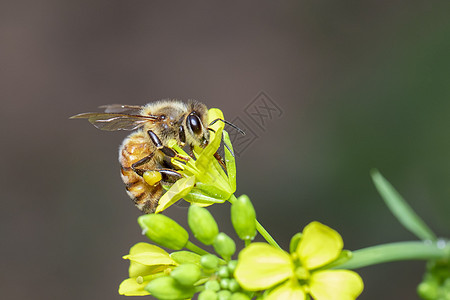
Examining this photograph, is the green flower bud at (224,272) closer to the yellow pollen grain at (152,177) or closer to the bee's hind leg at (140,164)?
the yellow pollen grain at (152,177)

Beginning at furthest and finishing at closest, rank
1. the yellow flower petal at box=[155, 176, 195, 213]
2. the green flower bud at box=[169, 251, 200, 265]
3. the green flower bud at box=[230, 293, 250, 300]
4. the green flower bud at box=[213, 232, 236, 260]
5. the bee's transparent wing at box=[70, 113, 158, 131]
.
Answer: the bee's transparent wing at box=[70, 113, 158, 131] < the yellow flower petal at box=[155, 176, 195, 213] < the green flower bud at box=[169, 251, 200, 265] < the green flower bud at box=[213, 232, 236, 260] < the green flower bud at box=[230, 293, 250, 300]

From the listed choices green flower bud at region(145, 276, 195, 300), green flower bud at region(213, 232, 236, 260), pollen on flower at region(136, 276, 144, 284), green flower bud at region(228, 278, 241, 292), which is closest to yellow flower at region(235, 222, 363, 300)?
green flower bud at region(228, 278, 241, 292)

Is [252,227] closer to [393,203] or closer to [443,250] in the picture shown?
[393,203]

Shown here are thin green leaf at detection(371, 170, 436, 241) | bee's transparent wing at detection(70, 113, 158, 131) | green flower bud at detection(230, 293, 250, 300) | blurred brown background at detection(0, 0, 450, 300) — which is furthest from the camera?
blurred brown background at detection(0, 0, 450, 300)

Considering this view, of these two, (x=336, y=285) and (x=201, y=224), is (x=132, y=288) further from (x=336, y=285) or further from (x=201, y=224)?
(x=336, y=285)

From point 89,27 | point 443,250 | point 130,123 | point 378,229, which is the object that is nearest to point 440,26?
point 378,229

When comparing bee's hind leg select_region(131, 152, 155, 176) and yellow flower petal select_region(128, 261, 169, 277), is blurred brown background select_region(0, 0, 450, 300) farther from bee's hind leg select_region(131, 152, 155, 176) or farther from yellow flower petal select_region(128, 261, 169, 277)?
yellow flower petal select_region(128, 261, 169, 277)

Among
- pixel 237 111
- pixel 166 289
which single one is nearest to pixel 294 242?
pixel 166 289

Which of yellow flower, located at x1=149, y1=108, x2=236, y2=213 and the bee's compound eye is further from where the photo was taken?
the bee's compound eye
